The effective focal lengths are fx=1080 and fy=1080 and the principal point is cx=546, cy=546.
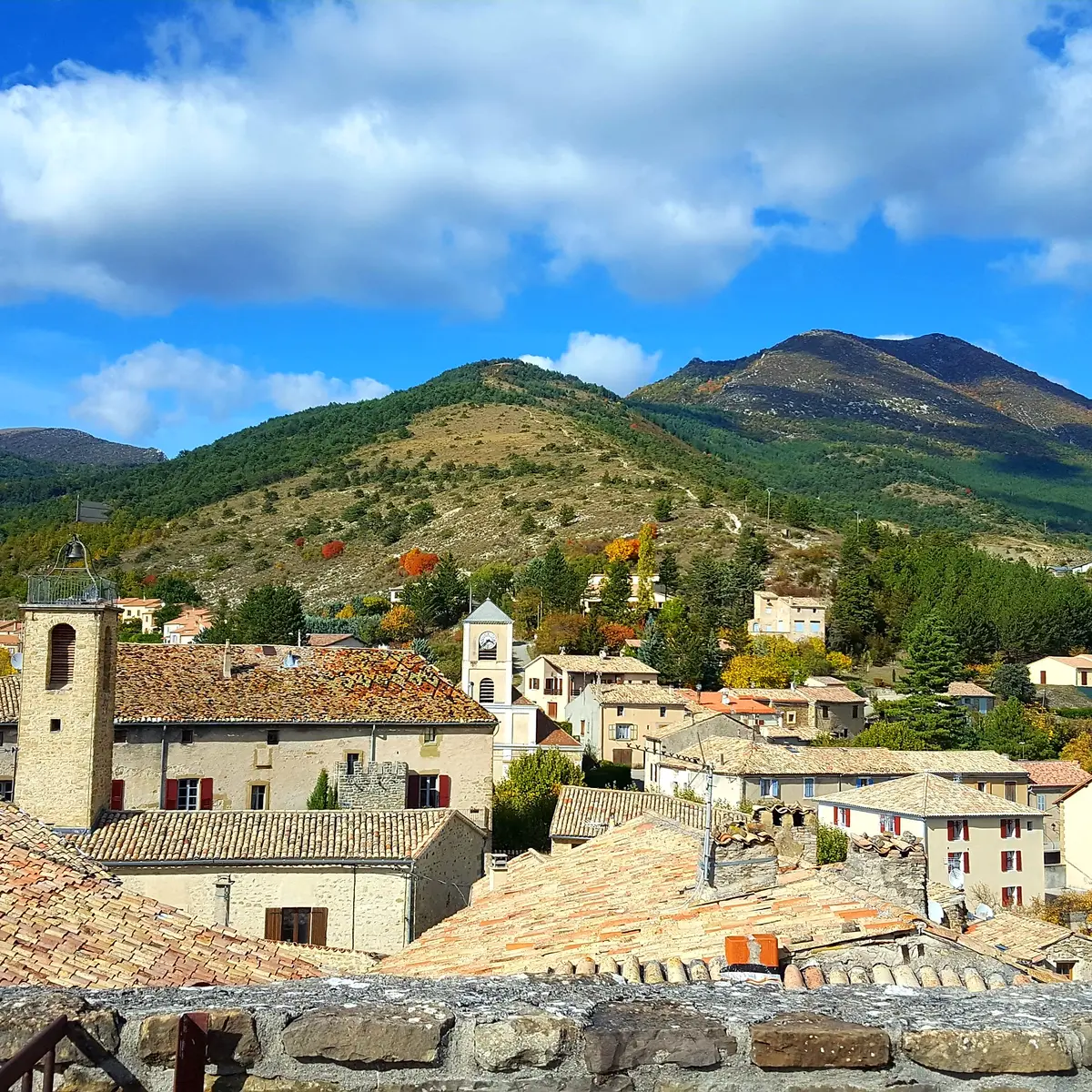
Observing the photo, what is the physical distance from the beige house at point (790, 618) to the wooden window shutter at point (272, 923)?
2719 inches

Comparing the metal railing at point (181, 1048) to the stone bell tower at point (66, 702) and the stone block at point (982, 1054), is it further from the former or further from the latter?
the stone bell tower at point (66, 702)

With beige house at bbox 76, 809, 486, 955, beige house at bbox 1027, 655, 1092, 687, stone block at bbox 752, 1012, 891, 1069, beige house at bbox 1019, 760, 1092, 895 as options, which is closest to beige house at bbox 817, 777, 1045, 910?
beige house at bbox 1019, 760, 1092, 895

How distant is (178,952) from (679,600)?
80.9m

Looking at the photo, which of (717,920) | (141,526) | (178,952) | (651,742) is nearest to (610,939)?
(717,920)

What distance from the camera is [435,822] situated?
2531 centimetres

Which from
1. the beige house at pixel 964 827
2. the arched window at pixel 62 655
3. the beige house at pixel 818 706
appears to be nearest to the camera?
the arched window at pixel 62 655

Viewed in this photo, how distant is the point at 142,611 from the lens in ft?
343

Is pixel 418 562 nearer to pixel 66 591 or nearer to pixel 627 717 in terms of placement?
pixel 627 717

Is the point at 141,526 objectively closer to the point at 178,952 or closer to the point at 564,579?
Result: the point at 564,579

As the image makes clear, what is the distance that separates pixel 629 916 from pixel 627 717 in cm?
5076

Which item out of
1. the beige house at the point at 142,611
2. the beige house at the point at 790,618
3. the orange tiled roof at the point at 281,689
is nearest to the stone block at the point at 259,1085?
the orange tiled roof at the point at 281,689

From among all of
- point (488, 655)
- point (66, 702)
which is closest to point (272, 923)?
point (66, 702)

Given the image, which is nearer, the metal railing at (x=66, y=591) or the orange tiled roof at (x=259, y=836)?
the orange tiled roof at (x=259, y=836)

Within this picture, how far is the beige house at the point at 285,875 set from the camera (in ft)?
73.4
